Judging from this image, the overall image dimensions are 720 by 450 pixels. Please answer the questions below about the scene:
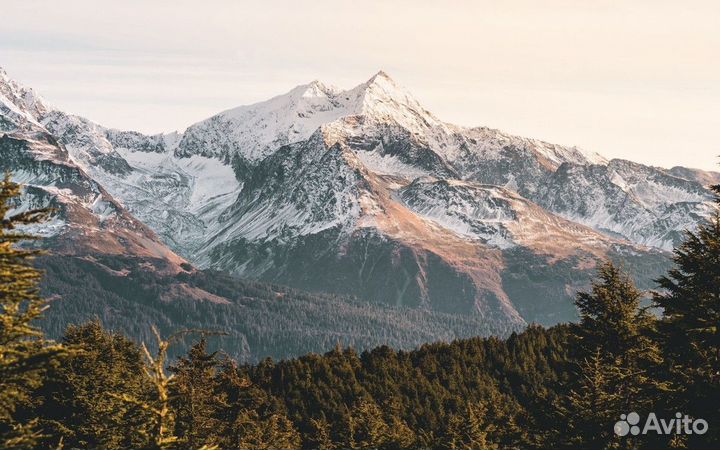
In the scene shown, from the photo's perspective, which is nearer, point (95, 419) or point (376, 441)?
point (95, 419)

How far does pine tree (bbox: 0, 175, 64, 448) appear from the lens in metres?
33.1

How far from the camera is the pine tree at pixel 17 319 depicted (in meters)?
33.1

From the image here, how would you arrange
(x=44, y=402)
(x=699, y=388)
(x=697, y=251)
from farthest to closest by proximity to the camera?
(x=44, y=402), (x=697, y=251), (x=699, y=388)

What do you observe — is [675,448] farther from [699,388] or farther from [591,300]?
[591,300]

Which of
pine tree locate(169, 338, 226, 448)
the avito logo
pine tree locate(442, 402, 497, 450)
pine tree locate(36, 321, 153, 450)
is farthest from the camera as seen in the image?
pine tree locate(442, 402, 497, 450)

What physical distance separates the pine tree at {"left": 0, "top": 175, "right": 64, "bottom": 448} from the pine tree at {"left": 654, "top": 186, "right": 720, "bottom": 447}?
1063 inches

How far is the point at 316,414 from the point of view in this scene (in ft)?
577

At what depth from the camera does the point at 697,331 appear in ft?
155

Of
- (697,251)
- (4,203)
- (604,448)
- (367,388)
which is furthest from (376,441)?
(367,388)

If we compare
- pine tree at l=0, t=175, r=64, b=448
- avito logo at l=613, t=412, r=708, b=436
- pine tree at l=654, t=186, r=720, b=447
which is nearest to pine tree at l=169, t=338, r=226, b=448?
avito logo at l=613, t=412, r=708, b=436

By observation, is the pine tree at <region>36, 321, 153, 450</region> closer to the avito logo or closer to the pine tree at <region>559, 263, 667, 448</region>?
the pine tree at <region>559, 263, 667, 448</region>

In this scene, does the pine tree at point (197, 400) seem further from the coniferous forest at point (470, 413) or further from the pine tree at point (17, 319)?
the pine tree at point (17, 319)

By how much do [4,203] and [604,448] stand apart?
32.4m

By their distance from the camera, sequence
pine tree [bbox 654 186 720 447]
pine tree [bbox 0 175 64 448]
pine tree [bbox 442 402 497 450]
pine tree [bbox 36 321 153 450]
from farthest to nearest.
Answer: pine tree [bbox 442 402 497 450] < pine tree [bbox 36 321 153 450] < pine tree [bbox 654 186 720 447] < pine tree [bbox 0 175 64 448]
